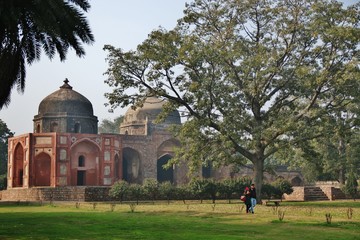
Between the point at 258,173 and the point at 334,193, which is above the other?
the point at 258,173

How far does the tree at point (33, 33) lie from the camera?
46.3ft

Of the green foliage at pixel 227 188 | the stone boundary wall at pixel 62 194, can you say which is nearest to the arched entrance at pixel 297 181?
the green foliage at pixel 227 188

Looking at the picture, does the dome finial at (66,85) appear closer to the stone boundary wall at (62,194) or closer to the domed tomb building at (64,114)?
the domed tomb building at (64,114)

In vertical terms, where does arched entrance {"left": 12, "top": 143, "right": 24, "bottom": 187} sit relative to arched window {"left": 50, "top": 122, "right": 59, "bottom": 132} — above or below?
below

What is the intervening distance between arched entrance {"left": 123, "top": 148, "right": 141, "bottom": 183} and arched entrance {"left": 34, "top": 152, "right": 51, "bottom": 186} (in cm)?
896

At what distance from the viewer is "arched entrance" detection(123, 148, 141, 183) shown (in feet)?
168

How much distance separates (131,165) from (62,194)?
1537cm

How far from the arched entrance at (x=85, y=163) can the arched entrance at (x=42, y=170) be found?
6.73 feet

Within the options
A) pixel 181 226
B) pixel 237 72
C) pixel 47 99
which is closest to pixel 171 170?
pixel 47 99

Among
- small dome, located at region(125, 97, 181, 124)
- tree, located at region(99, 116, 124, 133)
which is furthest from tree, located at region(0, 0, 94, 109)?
tree, located at region(99, 116, 124, 133)

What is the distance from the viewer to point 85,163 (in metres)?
45.4

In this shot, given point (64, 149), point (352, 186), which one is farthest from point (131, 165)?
point (352, 186)

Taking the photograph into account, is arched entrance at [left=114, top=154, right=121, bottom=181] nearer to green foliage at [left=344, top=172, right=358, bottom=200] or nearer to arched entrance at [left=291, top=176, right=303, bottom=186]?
green foliage at [left=344, top=172, right=358, bottom=200]

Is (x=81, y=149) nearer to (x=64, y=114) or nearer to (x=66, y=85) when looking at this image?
Answer: (x=64, y=114)
